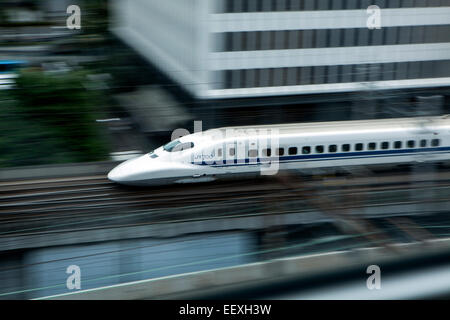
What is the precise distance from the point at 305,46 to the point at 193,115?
3835 mm

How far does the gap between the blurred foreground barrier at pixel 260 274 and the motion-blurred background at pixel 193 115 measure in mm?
55

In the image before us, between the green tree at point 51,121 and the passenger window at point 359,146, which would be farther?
the green tree at point 51,121

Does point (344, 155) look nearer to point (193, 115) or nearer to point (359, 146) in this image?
point (359, 146)

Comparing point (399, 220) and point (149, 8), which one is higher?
point (149, 8)

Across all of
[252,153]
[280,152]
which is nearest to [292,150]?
[280,152]

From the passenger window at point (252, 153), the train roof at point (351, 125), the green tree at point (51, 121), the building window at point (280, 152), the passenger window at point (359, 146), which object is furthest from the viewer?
the green tree at point (51, 121)

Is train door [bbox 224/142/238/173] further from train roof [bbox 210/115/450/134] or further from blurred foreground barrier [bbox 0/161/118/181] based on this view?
blurred foreground barrier [bbox 0/161/118/181]

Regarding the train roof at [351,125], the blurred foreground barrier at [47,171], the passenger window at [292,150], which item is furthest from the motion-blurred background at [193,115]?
the train roof at [351,125]

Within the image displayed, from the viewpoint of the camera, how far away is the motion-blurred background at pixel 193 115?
5680 mm

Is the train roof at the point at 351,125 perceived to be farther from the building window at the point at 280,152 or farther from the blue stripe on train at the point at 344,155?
the blue stripe on train at the point at 344,155

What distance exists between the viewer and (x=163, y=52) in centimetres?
1992
